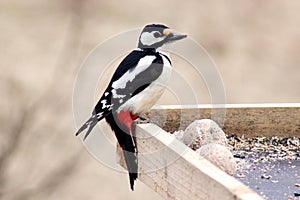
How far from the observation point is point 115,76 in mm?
2186

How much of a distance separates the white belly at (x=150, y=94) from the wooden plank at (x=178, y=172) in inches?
2.0

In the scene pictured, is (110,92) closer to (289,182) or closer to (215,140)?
(215,140)

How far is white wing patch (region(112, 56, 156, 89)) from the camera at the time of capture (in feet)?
6.99

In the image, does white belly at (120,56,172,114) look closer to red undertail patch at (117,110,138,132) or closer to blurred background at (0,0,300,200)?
red undertail patch at (117,110,138,132)

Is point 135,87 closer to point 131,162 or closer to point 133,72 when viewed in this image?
point 133,72

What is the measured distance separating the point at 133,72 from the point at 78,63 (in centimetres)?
265

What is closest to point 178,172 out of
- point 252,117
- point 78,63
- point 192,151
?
point 192,151

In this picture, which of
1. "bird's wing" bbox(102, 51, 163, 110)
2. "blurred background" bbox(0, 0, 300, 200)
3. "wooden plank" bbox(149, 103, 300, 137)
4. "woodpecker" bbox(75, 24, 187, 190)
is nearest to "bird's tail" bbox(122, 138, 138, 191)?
"woodpecker" bbox(75, 24, 187, 190)

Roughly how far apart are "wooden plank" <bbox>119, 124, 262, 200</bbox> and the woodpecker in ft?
0.10

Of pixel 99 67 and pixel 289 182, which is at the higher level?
pixel 289 182

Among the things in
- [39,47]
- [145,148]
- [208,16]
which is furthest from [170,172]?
[208,16]

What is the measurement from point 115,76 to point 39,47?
370cm

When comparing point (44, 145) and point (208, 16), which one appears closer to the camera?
point (44, 145)

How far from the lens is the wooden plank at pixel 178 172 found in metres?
1.73
